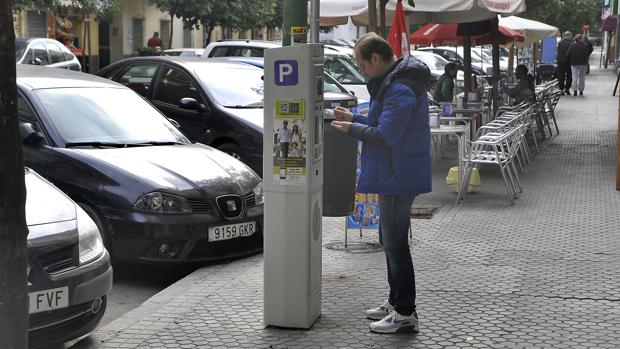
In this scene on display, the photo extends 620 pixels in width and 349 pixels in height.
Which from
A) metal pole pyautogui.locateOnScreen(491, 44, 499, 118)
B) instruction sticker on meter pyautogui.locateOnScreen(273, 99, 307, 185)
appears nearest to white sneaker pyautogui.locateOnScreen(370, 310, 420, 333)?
instruction sticker on meter pyautogui.locateOnScreen(273, 99, 307, 185)

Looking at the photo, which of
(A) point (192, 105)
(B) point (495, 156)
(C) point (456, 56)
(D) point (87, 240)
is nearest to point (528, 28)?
(C) point (456, 56)

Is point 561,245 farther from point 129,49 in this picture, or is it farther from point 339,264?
point 129,49

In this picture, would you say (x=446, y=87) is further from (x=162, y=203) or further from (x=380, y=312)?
(x=380, y=312)

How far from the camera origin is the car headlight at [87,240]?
558 centimetres

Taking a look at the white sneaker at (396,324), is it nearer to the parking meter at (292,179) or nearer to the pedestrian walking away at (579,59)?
the parking meter at (292,179)

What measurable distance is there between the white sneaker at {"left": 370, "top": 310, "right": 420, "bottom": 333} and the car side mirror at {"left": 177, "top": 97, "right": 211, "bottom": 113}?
5999 mm

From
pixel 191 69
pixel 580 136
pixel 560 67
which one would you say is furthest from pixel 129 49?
pixel 191 69

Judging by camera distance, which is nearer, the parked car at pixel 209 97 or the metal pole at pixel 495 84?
the parked car at pixel 209 97

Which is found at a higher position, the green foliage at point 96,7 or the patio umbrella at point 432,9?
the green foliage at point 96,7

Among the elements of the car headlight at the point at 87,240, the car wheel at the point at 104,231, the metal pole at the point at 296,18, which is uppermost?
the metal pole at the point at 296,18

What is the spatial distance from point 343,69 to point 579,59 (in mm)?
13440

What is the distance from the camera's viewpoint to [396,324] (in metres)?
5.67

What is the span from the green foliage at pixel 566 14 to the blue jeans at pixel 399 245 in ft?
90.2

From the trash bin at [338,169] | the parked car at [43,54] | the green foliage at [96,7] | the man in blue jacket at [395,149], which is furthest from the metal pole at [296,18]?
the green foliage at [96,7]
